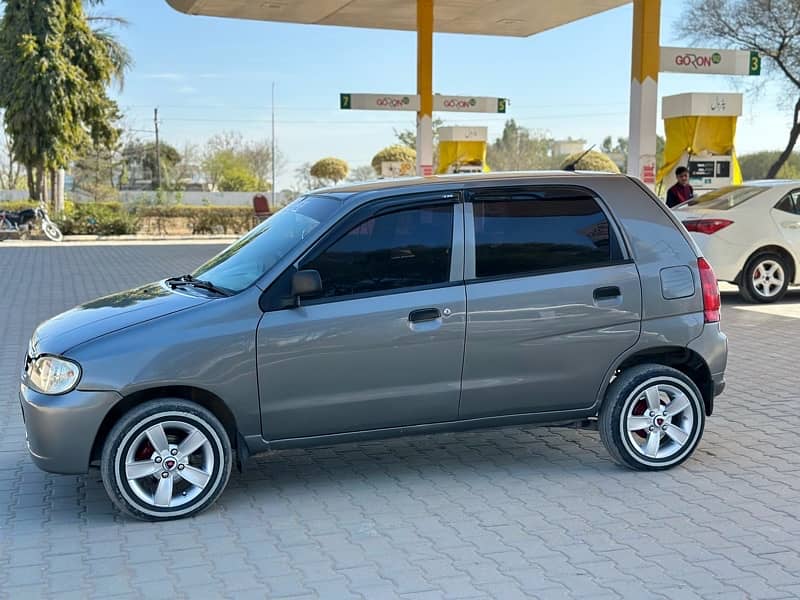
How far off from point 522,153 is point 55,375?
64.4 m

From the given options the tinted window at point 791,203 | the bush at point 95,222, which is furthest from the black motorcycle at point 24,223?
the tinted window at point 791,203

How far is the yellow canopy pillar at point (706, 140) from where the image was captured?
1680cm

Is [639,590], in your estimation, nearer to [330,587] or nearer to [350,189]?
[330,587]

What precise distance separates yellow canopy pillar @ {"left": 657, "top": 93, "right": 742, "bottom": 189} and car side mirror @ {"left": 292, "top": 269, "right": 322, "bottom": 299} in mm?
13511

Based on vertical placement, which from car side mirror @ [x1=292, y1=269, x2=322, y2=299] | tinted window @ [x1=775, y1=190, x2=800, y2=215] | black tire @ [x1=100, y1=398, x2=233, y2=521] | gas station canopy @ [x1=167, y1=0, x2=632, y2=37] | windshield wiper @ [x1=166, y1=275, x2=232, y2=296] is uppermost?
gas station canopy @ [x1=167, y1=0, x2=632, y2=37]

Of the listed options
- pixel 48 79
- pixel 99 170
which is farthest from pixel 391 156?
pixel 99 170

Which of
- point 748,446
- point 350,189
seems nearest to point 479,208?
point 350,189

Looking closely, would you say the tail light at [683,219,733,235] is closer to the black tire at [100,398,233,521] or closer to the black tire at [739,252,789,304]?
the black tire at [739,252,789,304]

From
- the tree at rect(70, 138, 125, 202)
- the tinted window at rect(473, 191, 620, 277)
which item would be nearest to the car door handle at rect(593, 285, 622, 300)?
the tinted window at rect(473, 191, 620, 277)

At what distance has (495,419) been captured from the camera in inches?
207

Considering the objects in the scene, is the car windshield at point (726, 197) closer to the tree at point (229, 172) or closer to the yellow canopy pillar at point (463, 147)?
the yellow canopy pillar at point (463, 147)

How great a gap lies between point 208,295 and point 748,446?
3620mm

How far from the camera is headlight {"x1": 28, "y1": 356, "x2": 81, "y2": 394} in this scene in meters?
4.61

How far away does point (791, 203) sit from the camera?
1245 cm
